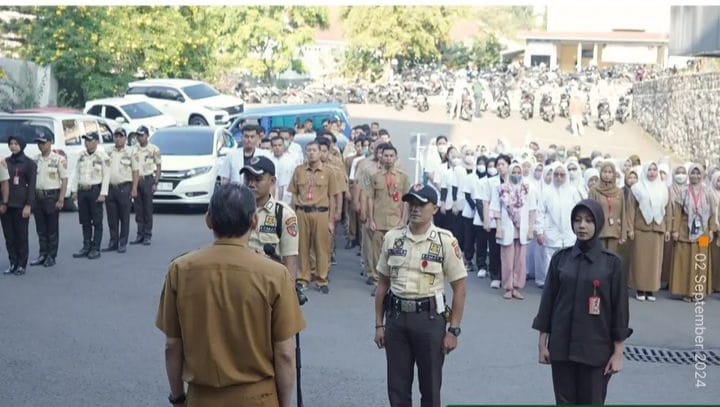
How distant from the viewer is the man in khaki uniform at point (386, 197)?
1260cm

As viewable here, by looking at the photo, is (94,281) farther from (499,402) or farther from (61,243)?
(499,402)

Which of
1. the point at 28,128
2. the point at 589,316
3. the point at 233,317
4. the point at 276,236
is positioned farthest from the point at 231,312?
the point at 28,128

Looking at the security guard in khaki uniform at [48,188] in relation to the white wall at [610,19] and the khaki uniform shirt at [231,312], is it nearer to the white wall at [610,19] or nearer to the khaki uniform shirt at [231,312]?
the khaki uniform shirt at [231,312]

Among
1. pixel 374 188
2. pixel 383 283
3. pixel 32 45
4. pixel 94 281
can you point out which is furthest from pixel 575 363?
pixel 32 45

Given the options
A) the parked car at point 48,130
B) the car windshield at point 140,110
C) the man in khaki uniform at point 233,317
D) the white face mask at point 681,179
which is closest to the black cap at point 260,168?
the man in khaki uniform at point 233,317

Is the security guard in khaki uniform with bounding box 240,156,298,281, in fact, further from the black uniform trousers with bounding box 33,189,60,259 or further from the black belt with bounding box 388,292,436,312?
the black uniform trousers with bounding box 33,189,60,259

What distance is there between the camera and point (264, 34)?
55.8 metres

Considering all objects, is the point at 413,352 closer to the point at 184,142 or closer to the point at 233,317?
the point at 233,317

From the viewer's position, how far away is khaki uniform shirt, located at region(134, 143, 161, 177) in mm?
16469

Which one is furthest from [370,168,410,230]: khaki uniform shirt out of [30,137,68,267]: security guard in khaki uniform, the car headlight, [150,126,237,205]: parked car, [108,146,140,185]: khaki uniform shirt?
the car headlight

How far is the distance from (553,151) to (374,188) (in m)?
7.33

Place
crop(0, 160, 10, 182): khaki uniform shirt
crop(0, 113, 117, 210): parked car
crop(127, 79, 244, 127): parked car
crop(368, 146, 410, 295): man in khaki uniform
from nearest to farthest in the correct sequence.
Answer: crop(368, 146, 410, 295): man in khaki uniform → crop(0, 160, 10, 182): khaki uniform shirt → crop(0, 113, 117, 210): parked car → crop(127, 79, 244, 127): parked car

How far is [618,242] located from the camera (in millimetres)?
13367

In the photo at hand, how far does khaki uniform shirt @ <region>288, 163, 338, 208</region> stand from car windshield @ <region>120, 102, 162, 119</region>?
17.1m
